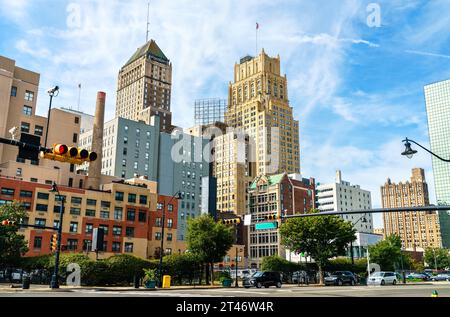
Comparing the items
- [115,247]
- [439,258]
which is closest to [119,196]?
[115,247]

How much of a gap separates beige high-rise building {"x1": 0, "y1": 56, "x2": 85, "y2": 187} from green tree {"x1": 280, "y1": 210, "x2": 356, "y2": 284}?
5084cm

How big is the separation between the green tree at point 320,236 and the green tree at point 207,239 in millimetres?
10743

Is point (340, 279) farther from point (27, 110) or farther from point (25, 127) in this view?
point (27, 110)

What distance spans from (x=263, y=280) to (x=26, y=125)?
2734 inches

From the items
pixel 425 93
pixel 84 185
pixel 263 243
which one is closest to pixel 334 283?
pixel 425 93

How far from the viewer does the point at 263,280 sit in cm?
4622

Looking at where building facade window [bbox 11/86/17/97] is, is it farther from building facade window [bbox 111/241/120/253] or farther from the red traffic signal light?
the red traffic signal light

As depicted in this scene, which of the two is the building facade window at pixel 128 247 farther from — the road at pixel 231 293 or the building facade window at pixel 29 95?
the road at pixel 231 293

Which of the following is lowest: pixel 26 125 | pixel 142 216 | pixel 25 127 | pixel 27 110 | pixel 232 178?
pixel 142 216

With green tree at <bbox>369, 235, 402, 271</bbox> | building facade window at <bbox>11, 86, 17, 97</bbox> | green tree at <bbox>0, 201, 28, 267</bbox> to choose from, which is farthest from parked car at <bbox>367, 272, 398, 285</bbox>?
building facade window at <bbox>11, 86, 17, 97</bbox>

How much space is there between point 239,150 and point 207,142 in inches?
1312
